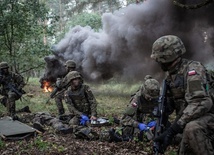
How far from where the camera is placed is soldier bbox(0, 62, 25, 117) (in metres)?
9.84

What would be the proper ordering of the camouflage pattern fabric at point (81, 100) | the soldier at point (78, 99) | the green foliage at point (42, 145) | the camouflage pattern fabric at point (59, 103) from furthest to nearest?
the camouflage pattern fabric at point (59, 103) < the camouflage pattern fabric at point (81, 100) < the soldier at point (78, 99) < the green foliage at point (42, 145)

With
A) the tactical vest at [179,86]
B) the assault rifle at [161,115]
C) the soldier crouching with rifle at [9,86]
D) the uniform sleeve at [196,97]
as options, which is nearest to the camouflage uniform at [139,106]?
the assault rifle at [161,115]

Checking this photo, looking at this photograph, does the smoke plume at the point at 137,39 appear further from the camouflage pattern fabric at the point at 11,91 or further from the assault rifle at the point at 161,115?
the assault rifle at the point at 161,115

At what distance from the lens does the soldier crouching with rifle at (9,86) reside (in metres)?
9.84

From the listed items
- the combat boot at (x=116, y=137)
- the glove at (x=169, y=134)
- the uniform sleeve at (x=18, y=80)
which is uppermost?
the uniform sleeve at (x=18, y=80)

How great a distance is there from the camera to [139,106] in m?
6.51

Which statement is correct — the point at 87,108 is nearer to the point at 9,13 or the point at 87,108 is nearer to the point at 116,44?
the point at 116,44

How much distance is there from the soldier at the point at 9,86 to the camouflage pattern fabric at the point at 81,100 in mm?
2565

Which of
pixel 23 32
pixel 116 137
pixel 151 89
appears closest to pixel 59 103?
pixel 116 137

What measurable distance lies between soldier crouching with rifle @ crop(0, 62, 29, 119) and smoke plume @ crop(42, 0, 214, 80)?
5.10 m

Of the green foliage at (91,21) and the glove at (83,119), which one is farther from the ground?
the green foliage at (91,21)

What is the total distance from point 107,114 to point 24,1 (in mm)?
7659

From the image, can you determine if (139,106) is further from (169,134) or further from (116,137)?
(169,134)

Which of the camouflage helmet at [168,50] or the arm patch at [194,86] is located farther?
the camouflage helmet at [168,50]
